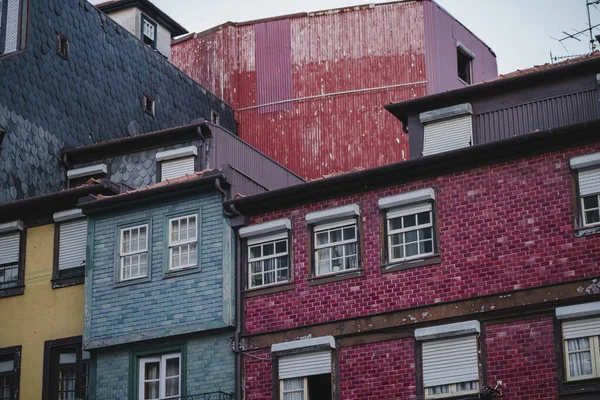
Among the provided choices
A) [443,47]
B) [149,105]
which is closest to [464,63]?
[443,47]

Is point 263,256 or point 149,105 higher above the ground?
point 149,105

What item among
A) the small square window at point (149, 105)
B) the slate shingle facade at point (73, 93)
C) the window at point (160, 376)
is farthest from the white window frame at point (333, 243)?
the small square window at point (149, 105)

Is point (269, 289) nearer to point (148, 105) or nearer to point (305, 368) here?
point (305, 368)

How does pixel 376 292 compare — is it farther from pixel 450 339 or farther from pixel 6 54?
pixel 6 54

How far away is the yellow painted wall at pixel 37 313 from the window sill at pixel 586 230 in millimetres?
14376

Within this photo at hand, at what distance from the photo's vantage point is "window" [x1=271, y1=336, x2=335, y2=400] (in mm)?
30578

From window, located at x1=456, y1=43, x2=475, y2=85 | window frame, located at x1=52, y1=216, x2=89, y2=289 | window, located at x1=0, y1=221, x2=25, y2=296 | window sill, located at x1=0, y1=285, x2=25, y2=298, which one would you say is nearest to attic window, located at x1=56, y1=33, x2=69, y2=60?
window, located at x1=0, y1=221, x2=25, y2=296

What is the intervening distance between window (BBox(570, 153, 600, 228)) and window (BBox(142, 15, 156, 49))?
2527 cm

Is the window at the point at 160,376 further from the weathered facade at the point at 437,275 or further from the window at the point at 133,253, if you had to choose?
the window at the point at 133,253

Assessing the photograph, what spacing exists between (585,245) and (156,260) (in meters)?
11.9

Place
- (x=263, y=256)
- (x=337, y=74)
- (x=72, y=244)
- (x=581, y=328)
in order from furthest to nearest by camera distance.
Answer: (x=337, y=74) → (x=72, y=244) → (x=263, y=256) → (x=581, y=328)

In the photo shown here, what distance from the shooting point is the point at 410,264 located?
30.1 meters

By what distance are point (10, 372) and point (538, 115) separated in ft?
53.9

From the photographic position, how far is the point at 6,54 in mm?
40875
